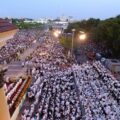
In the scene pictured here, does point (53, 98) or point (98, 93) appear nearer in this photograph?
point (53, 98)

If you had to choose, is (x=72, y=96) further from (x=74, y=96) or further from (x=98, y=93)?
(x=98, y=93)

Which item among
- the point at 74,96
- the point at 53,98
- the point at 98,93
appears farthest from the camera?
the point at 98,93

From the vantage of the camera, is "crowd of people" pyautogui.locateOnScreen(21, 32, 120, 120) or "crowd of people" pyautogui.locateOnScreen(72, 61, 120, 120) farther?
"crowd of people" pyautogui.locateOnScreen(21, 32, 120, 120)

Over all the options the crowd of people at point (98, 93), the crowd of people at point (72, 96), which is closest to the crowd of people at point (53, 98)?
the crowd of people at point (72, 96)

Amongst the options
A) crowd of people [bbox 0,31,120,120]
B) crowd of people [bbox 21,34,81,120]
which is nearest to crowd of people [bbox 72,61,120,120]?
crowd of people [bbox 0,31,120,120]

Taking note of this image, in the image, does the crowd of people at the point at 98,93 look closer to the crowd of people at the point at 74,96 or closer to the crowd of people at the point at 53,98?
the crowd of people at the point at 74,96

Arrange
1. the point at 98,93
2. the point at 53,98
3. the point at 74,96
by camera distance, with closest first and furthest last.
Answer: the point at 53,98
the point at 74,96
the point at 98,93

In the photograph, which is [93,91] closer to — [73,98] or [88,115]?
[73,98]

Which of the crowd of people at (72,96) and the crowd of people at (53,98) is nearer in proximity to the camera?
the crowd of people at (72,96)

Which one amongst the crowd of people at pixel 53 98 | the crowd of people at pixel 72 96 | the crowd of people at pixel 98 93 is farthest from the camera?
the crowd of people at pixel 53 98

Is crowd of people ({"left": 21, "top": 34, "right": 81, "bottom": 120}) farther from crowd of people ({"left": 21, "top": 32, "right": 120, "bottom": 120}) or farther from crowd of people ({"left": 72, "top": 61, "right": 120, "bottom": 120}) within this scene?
crowd of people ({"left": 72, "top": 61, "right": 120, "bottom": 120})

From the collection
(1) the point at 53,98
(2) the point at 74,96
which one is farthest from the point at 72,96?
(1) the point at 53,98
